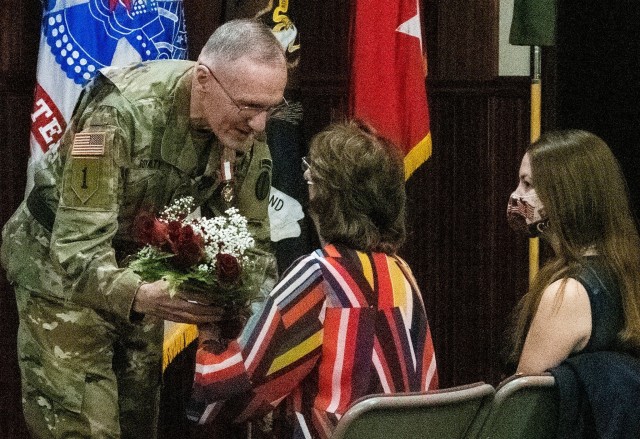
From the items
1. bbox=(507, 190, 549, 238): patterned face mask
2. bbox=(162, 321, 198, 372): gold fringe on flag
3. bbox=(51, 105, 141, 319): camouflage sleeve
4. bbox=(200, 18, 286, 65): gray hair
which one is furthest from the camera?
bbox=(162, 321, 198, 372): gold fringe on flag

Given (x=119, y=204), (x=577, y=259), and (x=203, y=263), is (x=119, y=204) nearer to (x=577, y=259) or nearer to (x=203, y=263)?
(x=203, y=263)

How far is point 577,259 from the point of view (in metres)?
2.37

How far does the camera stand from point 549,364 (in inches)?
88.6

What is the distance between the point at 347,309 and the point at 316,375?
164 mm

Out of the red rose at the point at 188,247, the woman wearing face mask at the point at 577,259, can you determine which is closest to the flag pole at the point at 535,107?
the woman wearing face mask at the point at 577,259

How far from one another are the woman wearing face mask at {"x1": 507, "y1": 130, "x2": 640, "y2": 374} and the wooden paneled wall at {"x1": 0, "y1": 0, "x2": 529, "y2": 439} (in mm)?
1736

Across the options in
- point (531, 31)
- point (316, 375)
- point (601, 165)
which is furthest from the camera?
point (531, 31)

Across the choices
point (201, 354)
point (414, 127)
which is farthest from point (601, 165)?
point (414, 127)

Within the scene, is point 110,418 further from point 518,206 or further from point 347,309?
point 518,206

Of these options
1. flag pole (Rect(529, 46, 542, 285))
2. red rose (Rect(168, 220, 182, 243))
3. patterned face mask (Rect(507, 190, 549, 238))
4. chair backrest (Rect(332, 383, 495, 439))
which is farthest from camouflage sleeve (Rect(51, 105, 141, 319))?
flag pole (Rect(529, 46, 542, 285))

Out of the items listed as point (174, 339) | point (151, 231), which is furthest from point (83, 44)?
point (151, 231)

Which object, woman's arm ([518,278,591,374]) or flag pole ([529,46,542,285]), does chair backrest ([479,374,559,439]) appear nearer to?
woman's arm ([518,278,591,374])

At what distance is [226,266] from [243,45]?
0.61 metres

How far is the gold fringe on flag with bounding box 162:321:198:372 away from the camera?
3.65 meters
